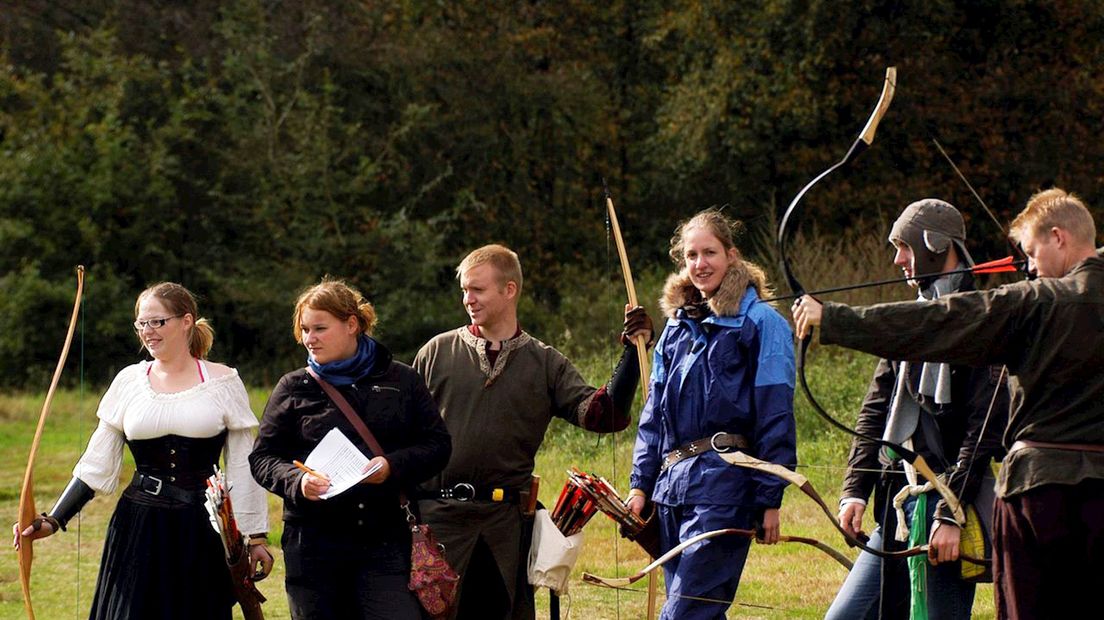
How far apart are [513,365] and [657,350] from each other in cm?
60

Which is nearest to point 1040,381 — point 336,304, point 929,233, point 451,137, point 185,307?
point 929,233

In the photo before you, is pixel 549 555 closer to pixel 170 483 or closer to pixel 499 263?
pixel 499 263

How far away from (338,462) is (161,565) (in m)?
0.91

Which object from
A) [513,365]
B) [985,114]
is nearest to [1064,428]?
[513,365]

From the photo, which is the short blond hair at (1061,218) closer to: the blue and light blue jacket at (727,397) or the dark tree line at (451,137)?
the blue and light blue jacket at (727,397)

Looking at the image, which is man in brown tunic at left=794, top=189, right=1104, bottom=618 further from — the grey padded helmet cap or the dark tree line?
the dark tree line

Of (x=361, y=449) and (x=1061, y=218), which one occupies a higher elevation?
(x=1061, y=218)

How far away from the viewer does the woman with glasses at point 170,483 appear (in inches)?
205

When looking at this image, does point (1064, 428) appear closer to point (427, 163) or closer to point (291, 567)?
point (291, 567)

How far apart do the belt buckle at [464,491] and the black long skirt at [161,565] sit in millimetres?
827

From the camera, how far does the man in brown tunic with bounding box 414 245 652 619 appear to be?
208 inches

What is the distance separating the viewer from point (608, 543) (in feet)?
29.1

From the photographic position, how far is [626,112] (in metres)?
23.3

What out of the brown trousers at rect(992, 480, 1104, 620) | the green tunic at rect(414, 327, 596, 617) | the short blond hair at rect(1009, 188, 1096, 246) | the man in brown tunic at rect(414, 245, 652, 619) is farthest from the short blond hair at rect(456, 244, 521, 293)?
the brown trousers at rect(992, 480, 1104, 620)
